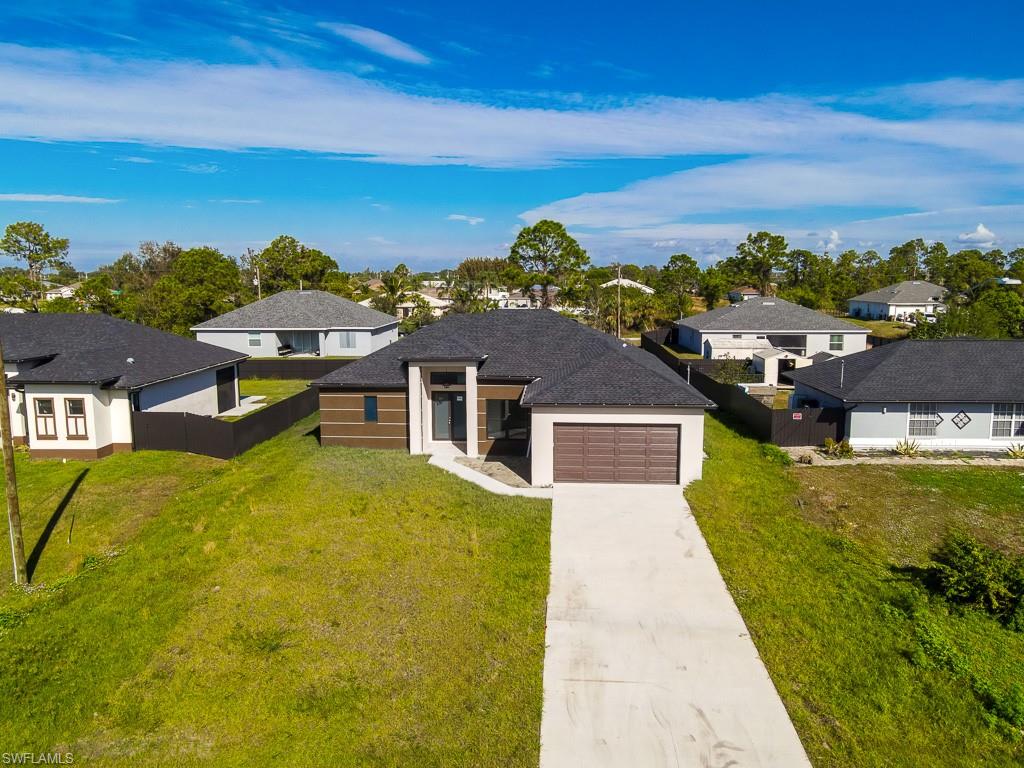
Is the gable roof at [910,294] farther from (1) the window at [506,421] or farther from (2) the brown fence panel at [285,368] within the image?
(1) the window at [506,421]

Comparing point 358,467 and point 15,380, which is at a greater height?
point 15,380

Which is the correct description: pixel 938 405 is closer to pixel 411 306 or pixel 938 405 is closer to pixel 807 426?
pixel 807 426

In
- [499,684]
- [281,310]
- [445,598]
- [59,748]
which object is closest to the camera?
[59,748]

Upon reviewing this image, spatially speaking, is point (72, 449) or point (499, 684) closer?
point (499, 684)

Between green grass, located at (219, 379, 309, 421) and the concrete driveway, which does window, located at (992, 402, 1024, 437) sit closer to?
the concrete driveway

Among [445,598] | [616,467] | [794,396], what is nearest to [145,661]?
[445,598]

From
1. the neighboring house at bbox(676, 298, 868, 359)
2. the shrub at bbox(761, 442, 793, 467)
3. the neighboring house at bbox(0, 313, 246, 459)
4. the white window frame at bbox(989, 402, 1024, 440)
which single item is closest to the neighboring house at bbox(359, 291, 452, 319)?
the neighboring house at bbox(676, 298, 868, 359)

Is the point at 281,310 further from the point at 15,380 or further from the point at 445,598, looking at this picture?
the point at 445,598
